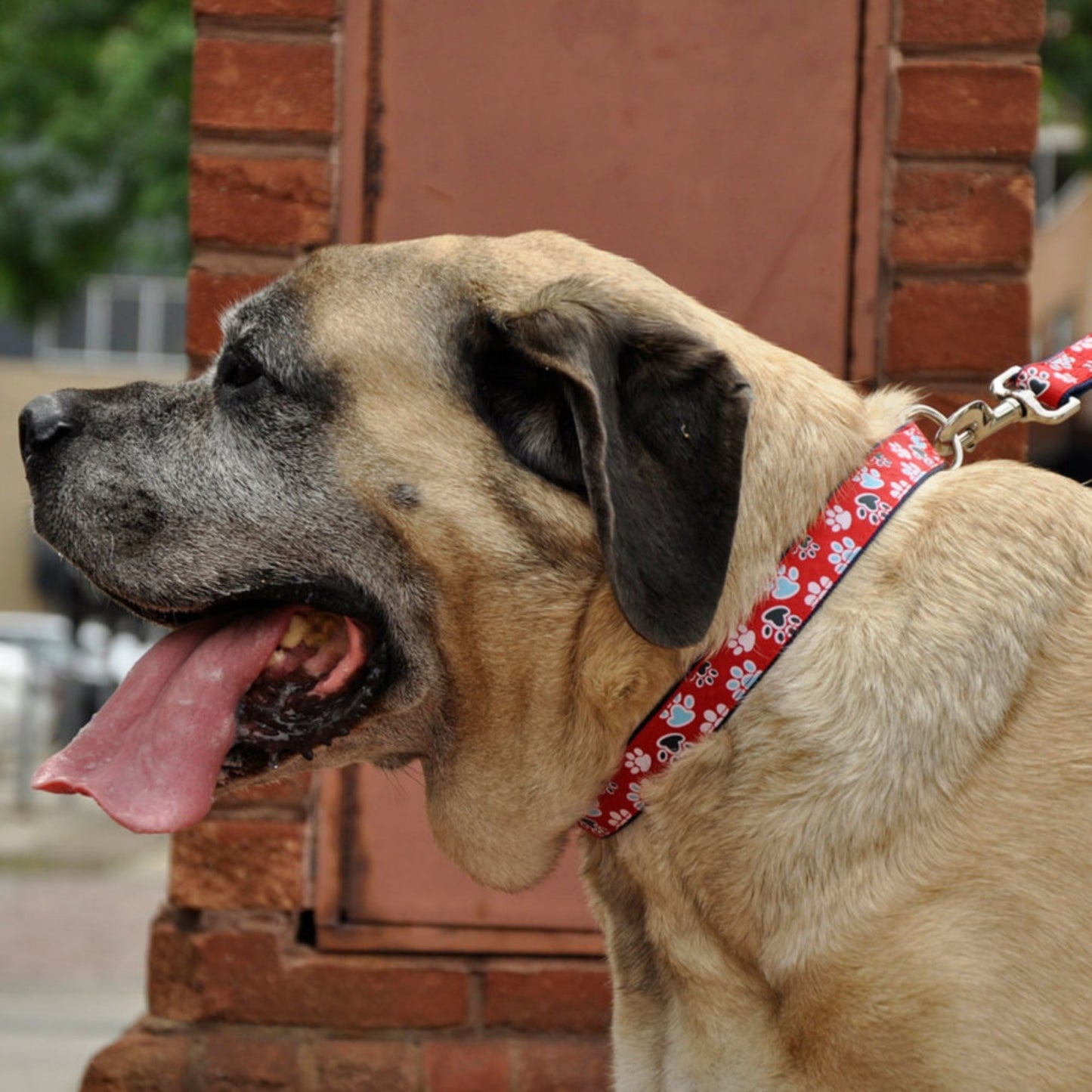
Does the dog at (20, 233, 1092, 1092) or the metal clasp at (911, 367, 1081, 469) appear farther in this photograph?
the metal clasp at (911, 367, 1081, 469)

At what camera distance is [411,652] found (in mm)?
2760

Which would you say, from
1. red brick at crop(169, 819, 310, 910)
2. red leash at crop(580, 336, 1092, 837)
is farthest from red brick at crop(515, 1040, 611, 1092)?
red leash at crop(580, 336, 1092, 837)

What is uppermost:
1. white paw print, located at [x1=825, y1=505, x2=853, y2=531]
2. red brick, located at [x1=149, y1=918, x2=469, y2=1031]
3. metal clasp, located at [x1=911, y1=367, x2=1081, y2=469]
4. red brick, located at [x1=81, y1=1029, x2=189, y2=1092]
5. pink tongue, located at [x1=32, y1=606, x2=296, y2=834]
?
metal clasp, located at [x1=911, y1=367, x2=1081, y2=469]

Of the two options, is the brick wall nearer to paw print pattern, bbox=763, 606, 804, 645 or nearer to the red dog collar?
the red dog collar

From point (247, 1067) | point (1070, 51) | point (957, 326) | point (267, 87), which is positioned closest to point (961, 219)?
point (957, 326)

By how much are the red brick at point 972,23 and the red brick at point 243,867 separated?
2505mm

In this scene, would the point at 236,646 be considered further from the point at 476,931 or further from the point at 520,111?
the point at 520,111

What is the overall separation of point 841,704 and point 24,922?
7.19 m

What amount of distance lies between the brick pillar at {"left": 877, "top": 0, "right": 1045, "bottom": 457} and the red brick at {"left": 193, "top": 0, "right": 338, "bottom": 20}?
56.1 inches

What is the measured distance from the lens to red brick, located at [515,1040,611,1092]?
13.0 ft

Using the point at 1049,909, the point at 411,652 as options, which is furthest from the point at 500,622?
the point at 1049,909

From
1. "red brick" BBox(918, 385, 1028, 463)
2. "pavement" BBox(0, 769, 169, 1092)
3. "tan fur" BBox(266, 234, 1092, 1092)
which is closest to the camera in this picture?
"tan fur" BBox(266, 234, 1092, 1092)

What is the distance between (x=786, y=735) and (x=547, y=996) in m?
1.76

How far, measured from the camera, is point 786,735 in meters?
2.47
